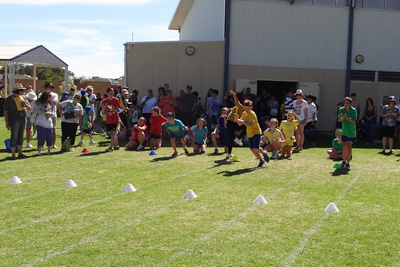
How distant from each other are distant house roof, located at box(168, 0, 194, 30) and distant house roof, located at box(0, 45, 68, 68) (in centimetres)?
771

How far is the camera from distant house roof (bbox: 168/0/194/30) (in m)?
29.4

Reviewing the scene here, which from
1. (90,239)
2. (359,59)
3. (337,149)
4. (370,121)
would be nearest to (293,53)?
(359,59)

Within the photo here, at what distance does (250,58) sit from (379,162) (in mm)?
8815

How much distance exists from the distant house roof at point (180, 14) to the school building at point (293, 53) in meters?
7.41

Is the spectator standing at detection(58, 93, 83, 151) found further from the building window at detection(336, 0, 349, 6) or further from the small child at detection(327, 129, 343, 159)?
the building window at detection(336, 0, 349, 6)

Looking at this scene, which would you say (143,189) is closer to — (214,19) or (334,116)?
(334,116)

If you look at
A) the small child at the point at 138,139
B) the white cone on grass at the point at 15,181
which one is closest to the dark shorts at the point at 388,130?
the small child at the point at 138,139

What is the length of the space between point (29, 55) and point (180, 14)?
9.45m

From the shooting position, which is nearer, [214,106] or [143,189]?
[143,189]

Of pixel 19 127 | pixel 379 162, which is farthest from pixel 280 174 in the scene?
pixel 19 127

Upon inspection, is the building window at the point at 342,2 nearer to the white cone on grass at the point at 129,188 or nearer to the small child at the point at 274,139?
the small child at the point at 274,139

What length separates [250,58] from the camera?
21172 mm

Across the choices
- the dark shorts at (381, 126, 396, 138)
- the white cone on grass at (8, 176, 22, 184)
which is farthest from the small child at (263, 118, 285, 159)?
the white cone on grass at (8, 176, 22, 184)

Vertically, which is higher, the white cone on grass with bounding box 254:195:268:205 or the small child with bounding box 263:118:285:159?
the small child with bounding box 263:118:285:159
